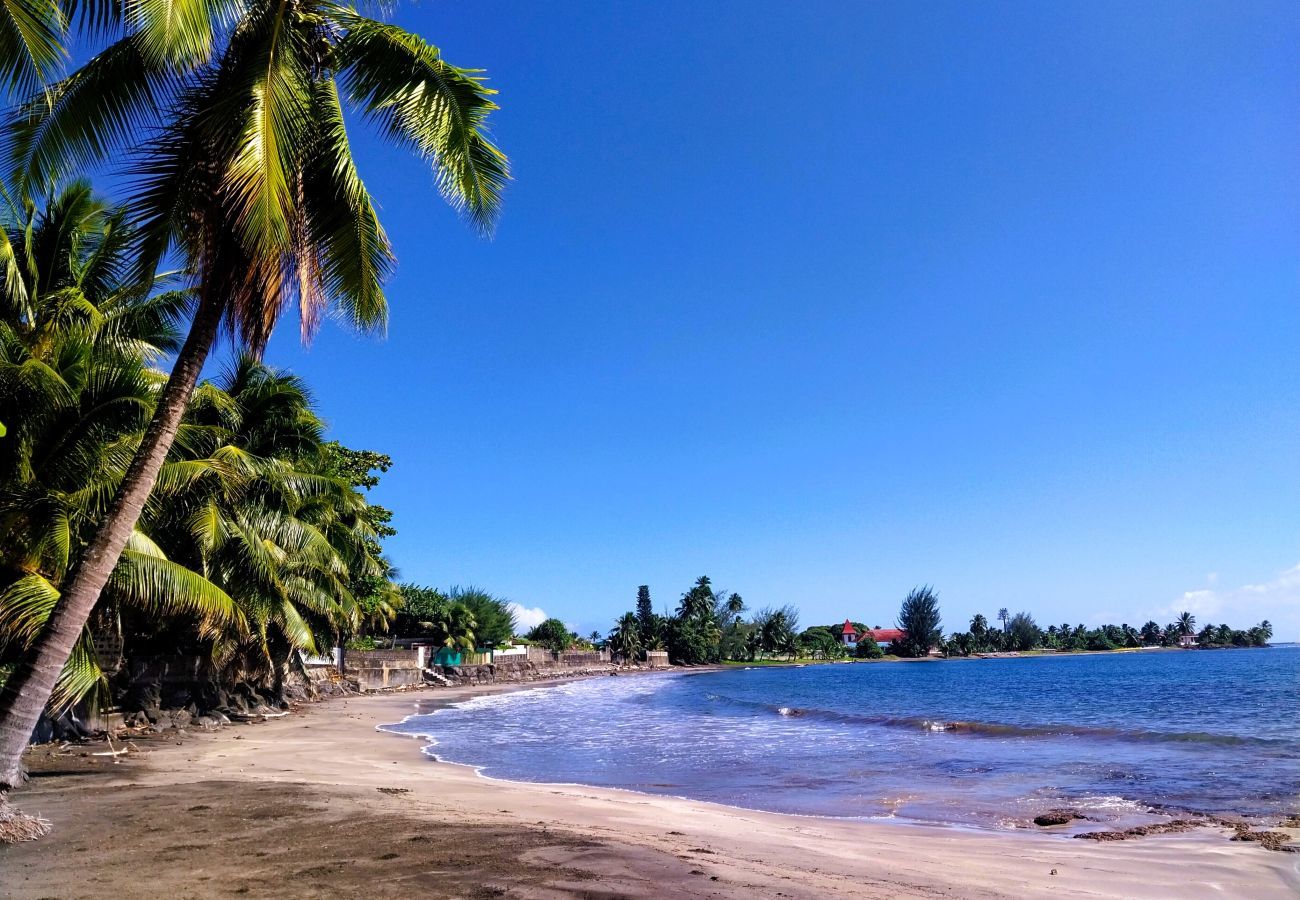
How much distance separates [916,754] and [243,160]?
1893 cm

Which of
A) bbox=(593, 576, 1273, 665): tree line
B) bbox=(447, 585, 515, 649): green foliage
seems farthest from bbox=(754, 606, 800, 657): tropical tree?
bbox=(447, 585, 515, 649): green foliage

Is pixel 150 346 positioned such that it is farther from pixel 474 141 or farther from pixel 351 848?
pixel 351 848

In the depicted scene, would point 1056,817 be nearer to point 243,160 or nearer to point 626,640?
point 243,160

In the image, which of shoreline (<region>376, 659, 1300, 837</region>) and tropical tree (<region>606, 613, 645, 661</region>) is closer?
shoreline (<region>376, 659, 1300, 837</region>)

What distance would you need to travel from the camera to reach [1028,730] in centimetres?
2489

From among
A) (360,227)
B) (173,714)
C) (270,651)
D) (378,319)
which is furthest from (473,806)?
(270,651)

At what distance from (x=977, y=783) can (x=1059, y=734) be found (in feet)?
38.3

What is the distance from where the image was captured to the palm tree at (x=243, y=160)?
254 inches

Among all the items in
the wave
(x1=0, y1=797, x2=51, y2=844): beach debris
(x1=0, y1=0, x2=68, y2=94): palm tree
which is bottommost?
the wave

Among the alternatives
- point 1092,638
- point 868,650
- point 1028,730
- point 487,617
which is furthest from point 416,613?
point 1092,638

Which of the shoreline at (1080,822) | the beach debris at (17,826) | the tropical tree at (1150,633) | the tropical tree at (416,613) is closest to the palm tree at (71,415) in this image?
the beach debris at (17,826)

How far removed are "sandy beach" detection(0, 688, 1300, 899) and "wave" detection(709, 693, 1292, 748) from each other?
13516mm

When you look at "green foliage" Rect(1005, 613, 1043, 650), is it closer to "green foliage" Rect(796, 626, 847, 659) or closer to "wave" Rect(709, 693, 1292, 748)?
"green foliage" Rect(796, 626, 847, 659)

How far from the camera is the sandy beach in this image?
5570mm
